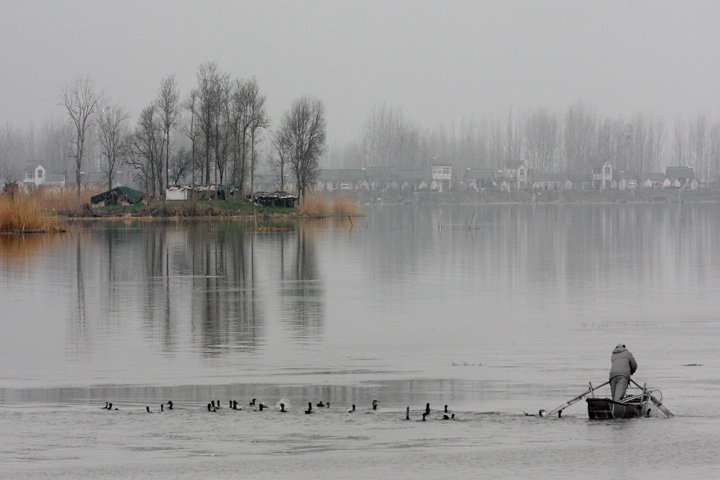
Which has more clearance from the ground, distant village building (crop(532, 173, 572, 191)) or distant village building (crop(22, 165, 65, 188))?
distant village building (crop(22, 165, 65, 188))

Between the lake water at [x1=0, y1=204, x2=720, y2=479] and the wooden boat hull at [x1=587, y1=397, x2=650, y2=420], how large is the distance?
183 mm

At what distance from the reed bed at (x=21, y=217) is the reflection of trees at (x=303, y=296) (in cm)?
2016

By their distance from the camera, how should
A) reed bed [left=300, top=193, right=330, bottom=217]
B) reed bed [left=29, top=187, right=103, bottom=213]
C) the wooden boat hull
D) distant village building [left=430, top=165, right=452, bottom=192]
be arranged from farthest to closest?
1. distant village building [left=430, top=165, right=452, bottom=192]
2. reed bed [left=300, top=193, right=330, bottom=217]
3. reed bed [left=29, top=187, right=103, bottom=213]
4. the wooden boat hull

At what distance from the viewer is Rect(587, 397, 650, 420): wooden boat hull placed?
14.1 metres

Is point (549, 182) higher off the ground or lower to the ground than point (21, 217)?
higher

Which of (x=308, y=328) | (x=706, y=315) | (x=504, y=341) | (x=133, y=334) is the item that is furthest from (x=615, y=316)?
(x=133, y=334)

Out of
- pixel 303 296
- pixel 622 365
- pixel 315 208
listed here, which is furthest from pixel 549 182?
pixel 622 365

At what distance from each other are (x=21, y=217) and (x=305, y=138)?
47880 mm

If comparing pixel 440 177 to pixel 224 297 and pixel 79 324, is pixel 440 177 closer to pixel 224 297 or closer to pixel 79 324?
pixel 224 297

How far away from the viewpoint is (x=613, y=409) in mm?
14156

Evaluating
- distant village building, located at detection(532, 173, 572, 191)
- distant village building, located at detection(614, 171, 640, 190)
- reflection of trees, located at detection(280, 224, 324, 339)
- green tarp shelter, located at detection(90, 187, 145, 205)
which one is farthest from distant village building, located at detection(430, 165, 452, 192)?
reflection of trees, located at detection(280, 224, 324, 339)

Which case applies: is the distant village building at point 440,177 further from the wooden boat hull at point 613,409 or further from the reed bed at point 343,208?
the wooden boat hull at point 613,409

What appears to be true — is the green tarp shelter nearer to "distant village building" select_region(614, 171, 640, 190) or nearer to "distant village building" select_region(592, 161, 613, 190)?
"distant village building" select_region(592, 161, 613, 190)

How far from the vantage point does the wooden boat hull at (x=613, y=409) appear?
1410cm
